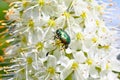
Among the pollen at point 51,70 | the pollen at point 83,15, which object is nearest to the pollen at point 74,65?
the pollen at point 51,70

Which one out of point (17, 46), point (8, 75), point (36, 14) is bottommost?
point (8, 75)

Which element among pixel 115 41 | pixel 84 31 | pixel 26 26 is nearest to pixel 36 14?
pixel 26 26

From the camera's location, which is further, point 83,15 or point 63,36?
point 83,15

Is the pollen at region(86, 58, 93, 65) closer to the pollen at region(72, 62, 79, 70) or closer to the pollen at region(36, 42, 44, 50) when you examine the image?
the pollen at region(72, 62, 79, 70)

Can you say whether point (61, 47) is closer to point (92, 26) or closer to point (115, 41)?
point (92, 26)

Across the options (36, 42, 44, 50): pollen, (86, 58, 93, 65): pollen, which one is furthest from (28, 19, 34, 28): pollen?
(86, 58, 93, 65): pollen

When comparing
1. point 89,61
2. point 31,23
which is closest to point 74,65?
point 89,61

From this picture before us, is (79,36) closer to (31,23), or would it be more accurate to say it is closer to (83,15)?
(83,15)
